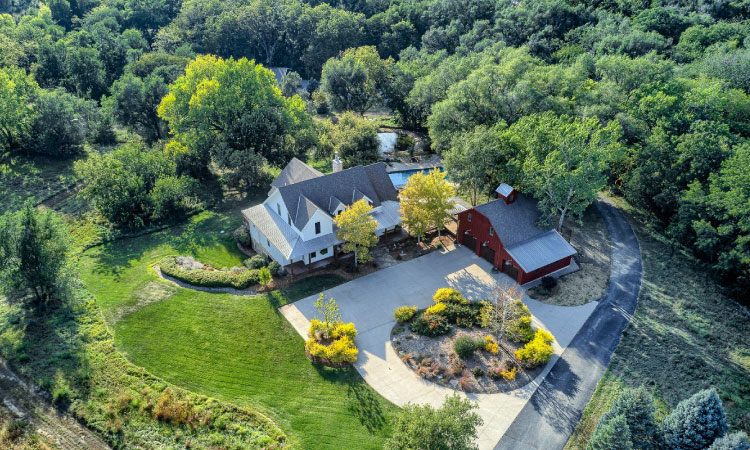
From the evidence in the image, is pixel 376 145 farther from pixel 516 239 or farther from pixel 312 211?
pixel 516 239

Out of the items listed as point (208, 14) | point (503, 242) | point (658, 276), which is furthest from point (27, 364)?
point (208, 14)

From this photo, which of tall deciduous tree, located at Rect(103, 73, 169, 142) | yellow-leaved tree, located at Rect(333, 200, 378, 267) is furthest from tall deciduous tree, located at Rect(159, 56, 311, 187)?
yellow-leaved tree, located at Rect(333, 200, 378, 267)

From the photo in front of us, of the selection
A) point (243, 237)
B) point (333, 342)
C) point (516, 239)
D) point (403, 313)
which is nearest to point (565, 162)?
point (516, 239)

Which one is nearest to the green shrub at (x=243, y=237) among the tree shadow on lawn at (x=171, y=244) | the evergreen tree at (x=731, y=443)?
the tree shadow on lawn at (x=171, y=244)

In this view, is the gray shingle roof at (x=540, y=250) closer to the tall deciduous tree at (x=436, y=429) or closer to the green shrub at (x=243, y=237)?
the tall deciduous tree at (x=436, y=429)

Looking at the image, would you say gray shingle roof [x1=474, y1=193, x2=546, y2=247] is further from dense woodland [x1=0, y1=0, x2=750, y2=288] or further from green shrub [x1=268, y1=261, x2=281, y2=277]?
green shrub [x1=268, y1=261, x2=281, y2=277]
